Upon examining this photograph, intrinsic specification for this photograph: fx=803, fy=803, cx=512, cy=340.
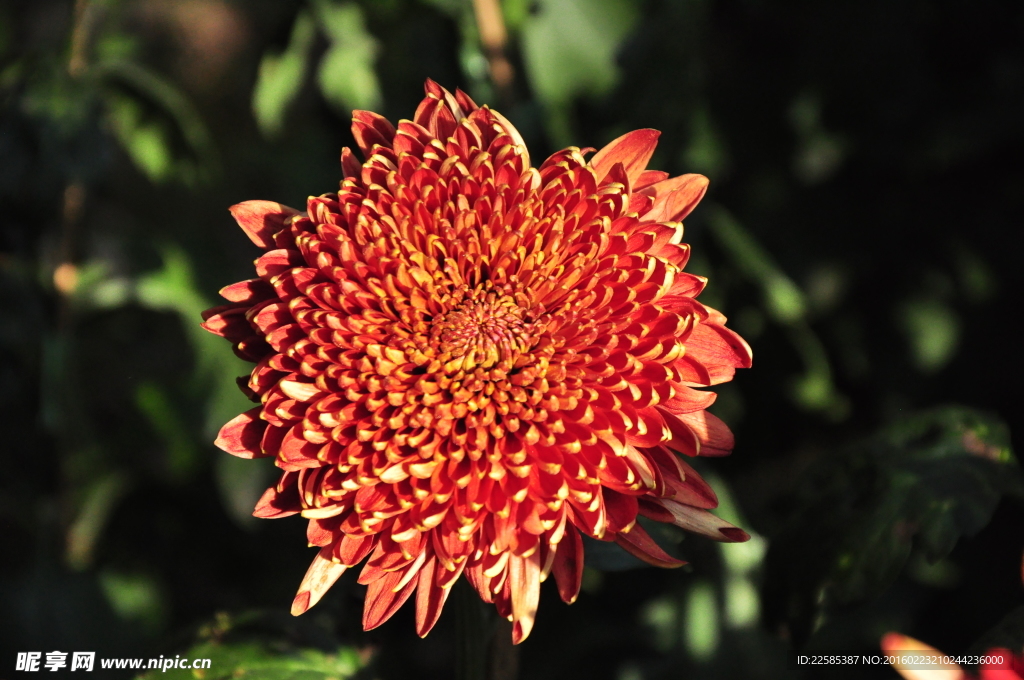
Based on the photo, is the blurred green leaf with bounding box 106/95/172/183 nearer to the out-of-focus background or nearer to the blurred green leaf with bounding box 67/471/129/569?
the out-of-focus background

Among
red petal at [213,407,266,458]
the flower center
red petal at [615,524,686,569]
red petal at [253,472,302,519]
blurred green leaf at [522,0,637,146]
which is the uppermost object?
blurred green leaf at [522,0,637,146]

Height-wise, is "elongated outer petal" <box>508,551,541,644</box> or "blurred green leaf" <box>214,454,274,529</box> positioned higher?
"blurred green leaf" <box>214,454,274,529</box>

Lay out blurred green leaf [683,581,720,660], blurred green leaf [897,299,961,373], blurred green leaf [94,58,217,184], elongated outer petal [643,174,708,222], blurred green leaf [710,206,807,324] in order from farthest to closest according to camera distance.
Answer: blurred green leaf [897,299,961,373] < blurred green leaf [710,206,807,324] < blurred green leaf [94,58,217,184] < blurred green leaf [683,581,720,660] < elongated outer petal [643,174,708,222]

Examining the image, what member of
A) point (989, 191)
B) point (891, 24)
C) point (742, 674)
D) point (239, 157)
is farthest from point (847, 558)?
point (239, 157)

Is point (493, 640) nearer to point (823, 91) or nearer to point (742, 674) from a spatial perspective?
point (742, 674)

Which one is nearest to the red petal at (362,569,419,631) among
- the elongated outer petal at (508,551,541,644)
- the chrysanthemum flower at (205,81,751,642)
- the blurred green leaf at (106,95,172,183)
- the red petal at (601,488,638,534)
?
the chrysanthemum flower at (205,81,751,642)

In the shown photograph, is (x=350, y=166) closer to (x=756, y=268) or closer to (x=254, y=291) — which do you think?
(x=254, y=291)

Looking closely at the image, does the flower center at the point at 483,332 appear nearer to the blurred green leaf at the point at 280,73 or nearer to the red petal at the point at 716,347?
the red petal at the point at 716,347
